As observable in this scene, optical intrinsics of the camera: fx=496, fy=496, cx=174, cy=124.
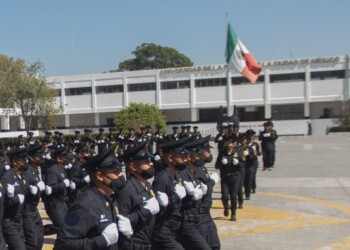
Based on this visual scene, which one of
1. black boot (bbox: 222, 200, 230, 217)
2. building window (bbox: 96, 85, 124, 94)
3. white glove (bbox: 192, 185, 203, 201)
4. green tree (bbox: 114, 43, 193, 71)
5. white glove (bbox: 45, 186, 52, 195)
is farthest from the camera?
green tree (bbox: 114, 43, 193, 71)

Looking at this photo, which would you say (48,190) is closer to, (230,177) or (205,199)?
(205,199)

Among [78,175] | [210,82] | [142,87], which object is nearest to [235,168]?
[78,175]

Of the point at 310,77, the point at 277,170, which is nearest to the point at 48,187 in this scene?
the point at 277,170

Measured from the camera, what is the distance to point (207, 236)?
640 centimetres

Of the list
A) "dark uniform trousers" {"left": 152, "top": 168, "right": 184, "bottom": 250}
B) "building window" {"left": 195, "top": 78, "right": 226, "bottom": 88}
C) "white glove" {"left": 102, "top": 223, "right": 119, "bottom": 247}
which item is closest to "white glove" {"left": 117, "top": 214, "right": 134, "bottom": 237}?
"white glove" {"left": 102, "top": 223, "right": 119, "bottom": 247}

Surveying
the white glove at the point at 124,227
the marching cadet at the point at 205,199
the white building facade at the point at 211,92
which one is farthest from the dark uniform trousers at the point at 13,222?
the white building facade at the point at 211,92

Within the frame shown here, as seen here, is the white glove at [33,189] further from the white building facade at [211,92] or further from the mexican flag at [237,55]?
the white building facade at [211,92]

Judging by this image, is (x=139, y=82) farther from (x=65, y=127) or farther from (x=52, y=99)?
(x=52, y=99)

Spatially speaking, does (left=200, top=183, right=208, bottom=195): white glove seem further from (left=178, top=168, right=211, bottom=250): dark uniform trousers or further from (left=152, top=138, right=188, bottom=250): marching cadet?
(left=152, top=138, right=188, bottom=250): marching cadet

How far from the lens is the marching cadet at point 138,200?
471 centimetres

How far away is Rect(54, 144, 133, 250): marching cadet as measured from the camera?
3.84 m

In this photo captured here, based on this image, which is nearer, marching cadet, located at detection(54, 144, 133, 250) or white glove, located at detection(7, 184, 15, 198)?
marching cadet, located at detection(54, 144, 133, 250)

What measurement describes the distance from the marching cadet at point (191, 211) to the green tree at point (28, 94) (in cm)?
3126

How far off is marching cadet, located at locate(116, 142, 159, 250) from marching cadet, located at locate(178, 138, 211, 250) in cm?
81
